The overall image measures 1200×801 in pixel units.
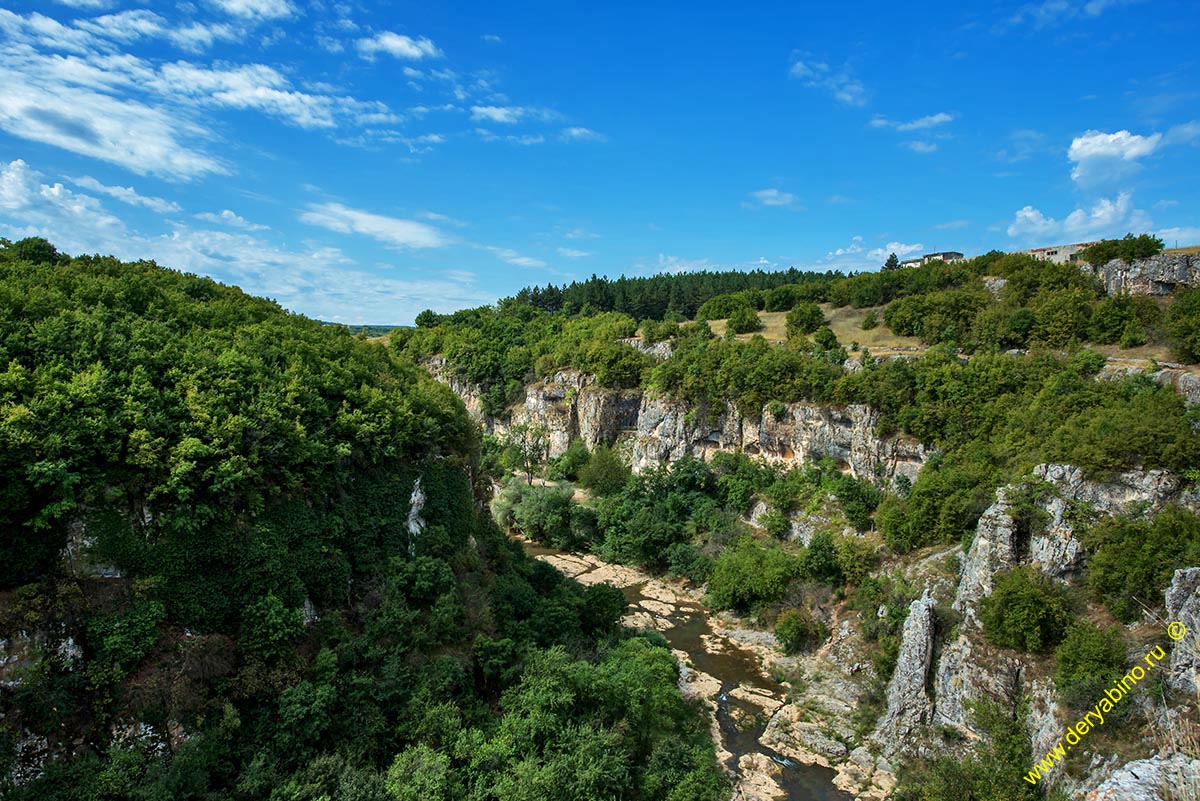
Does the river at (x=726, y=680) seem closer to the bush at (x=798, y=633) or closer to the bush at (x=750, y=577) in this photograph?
the bush at (x=798, y=633)

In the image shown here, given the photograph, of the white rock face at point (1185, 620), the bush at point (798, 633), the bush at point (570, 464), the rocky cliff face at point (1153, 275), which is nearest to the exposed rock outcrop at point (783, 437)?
the bush at point (570, 464)

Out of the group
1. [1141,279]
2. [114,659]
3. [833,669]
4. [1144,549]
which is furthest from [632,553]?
[1141,279]

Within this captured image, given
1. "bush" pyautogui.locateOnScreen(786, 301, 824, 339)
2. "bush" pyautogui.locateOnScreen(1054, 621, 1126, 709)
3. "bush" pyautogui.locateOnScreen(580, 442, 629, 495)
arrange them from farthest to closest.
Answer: "bush" pyautogui.locateOnScreen(786, 301, 824, 339) < "bush" pyautogui.locateOnScreen(580, 442, 629, 495) < "bush" pyautogui.locateOnScreen(1054, 621, 1126, 709)

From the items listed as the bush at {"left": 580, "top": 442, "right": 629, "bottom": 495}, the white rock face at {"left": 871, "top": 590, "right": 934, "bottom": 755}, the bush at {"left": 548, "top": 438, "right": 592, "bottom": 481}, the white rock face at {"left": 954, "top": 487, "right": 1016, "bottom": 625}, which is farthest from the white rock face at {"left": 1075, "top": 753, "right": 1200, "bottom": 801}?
the bush at {"left": 548, "top": 438, "right": 592, "bottom": 481}

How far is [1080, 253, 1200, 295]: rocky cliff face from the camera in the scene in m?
38.3

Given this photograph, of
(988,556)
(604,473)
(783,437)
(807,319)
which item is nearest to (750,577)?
(783,437)

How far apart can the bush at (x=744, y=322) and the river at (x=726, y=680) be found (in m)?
27.8

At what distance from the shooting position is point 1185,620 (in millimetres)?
17906

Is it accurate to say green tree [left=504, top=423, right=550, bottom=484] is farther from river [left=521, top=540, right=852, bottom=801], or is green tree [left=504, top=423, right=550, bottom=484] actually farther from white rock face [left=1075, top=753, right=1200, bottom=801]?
white rock face [left=1075, top=753, right=1200, bottom=801]

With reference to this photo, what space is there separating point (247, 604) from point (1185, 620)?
2657 centimetres

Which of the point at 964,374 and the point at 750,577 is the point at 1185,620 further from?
the point at 964,374

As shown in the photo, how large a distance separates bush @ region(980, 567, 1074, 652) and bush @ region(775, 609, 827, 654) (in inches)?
388

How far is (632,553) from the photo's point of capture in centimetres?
4312

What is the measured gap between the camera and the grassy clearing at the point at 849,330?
49219 mm
